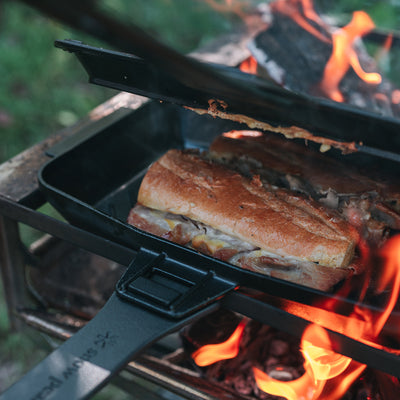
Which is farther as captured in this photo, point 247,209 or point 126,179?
point 126,179

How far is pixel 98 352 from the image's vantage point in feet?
4.20

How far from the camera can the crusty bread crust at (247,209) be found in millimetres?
1583

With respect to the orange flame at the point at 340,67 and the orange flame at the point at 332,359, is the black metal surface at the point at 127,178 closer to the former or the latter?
the orange flame at the point at 332,359

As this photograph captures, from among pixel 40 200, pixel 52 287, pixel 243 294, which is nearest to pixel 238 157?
pixel 243 294

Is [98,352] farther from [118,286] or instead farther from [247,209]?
[247,209]

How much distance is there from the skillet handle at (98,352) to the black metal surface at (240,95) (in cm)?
61

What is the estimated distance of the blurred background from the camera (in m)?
4.19

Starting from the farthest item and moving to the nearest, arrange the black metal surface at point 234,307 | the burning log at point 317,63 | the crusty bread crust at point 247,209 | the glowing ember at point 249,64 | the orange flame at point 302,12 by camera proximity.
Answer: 1. the glowing ember at point 249,64
2. the orange flame at point 302,12
3. the burning log at point 317,63
4. the crusty bread crust at point 247,209
5. the black metal surface at point 234,307

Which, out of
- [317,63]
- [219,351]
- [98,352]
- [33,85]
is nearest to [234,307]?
[98,352]

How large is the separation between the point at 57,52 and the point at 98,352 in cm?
435

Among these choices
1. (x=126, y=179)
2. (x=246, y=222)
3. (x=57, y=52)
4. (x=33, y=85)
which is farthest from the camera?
(x=57, y=52)

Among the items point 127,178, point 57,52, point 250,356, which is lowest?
point 250,356

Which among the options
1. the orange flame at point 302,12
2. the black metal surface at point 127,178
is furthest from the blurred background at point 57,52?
the black metal surface at point 127,178

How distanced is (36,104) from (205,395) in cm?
349
